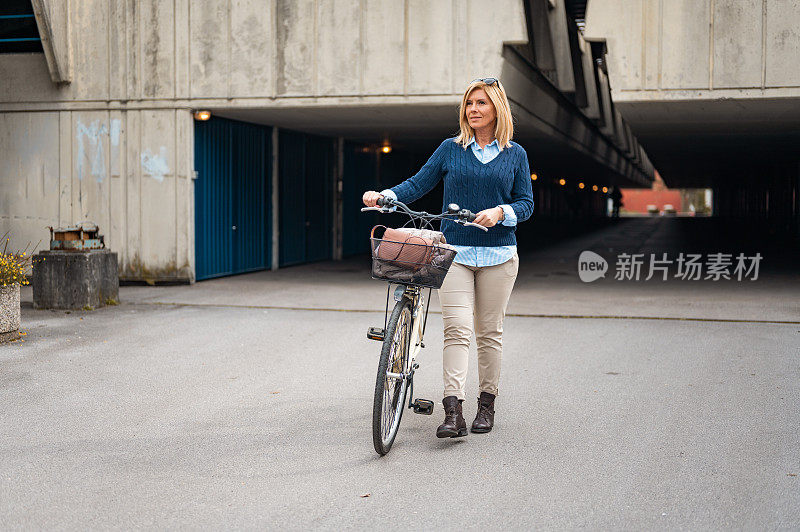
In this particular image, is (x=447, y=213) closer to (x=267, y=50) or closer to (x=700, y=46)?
(x=700, y=46)

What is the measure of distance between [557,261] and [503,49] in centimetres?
896

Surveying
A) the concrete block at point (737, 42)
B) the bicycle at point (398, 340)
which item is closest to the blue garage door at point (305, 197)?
the concrete block at point (737, 42)

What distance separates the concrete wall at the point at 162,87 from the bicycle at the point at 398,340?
348 inches

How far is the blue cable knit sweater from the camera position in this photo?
17.0ft

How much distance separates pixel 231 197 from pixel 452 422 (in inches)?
464

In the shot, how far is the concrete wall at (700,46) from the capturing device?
12.3 m

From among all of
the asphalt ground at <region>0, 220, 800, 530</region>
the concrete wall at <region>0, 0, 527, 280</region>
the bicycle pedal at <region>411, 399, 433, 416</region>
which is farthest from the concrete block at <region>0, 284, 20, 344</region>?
the concrete wall at <region>0, 0, 527, 280</region>

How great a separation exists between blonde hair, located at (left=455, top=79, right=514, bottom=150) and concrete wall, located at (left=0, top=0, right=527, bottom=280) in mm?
8408

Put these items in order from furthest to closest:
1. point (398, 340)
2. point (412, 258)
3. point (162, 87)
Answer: point (162, 87)
point (398, 340)
point (412, 258)

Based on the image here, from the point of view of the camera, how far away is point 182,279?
1467 centimetres

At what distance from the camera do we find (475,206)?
5.23 meters

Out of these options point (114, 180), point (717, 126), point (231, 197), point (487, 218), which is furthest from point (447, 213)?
point (717, 126)

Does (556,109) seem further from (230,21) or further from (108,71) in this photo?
(108,71)

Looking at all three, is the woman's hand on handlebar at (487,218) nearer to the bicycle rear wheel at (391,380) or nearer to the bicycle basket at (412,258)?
the bicycle basket at (412,258)
